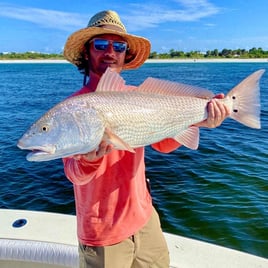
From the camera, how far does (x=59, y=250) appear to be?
346 cm

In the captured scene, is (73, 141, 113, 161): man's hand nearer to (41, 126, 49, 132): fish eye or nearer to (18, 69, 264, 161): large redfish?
(18, 69, 264, 161): large redfish

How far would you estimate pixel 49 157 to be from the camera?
200cm

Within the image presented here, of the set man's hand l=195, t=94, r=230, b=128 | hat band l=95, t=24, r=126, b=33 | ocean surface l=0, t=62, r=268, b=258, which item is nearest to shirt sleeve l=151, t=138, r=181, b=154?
man's hand l=195, t=94, r=230, b=128

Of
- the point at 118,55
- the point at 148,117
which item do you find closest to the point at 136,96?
the point at 148,117

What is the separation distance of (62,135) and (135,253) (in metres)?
1.07

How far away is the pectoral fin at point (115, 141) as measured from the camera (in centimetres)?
203

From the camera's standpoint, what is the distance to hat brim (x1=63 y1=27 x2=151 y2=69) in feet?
8.38

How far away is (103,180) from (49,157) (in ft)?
1.56

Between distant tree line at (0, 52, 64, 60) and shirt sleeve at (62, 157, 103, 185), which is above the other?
shirt sleeve at (62, 157, 103, 185)

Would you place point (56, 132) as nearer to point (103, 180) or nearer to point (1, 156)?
point (103, 180)

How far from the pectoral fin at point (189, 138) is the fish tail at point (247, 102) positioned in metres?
0.31

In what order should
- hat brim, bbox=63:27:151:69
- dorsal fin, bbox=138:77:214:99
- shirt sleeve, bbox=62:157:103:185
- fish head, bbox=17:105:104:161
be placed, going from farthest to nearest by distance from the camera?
1. hat brim, bbox=63:27:151:69
2. dorsal fin, bbox=138:77:214:99
3. shirt sleeve, bbox=62:157:103:185
4. fish head, bbox=17:105:104:161

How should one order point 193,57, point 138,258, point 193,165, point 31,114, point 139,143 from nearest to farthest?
point 139,143 → point 138,258 → point 193,165 → point 31,114 → point 193,57

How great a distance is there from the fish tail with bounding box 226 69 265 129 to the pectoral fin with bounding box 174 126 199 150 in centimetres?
31
